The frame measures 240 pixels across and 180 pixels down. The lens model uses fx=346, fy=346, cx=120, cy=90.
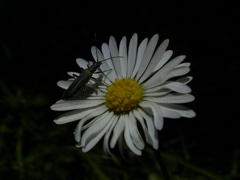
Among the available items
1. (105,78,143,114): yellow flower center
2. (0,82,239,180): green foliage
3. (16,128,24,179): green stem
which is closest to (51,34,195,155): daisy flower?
(105,78,143,114): yellow flower center

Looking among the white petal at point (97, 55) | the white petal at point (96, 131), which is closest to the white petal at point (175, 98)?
the white petal at point (96, 131)

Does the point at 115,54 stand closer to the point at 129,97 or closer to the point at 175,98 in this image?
the point at 129,97

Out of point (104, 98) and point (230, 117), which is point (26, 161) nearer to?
point (104, 98)

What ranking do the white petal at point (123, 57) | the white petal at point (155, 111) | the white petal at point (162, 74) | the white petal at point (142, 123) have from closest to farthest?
the white petal at point (155, 111) → the white petal at point (142, 123) → the white petal at point (162, 74) → the white petal at point (123, 57)

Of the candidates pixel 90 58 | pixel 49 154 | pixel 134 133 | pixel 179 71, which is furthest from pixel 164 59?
pixel 49 154

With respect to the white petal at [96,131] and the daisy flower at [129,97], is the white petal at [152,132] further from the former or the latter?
the white petal at [96,131]

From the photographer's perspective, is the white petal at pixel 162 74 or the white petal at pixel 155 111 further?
the white petal at pixel 162 74

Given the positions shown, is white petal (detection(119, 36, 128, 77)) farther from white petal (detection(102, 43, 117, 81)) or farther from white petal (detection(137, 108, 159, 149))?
white petal (detection(137, 108, 159, 149))

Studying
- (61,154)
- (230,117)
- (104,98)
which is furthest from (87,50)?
(230,117)
